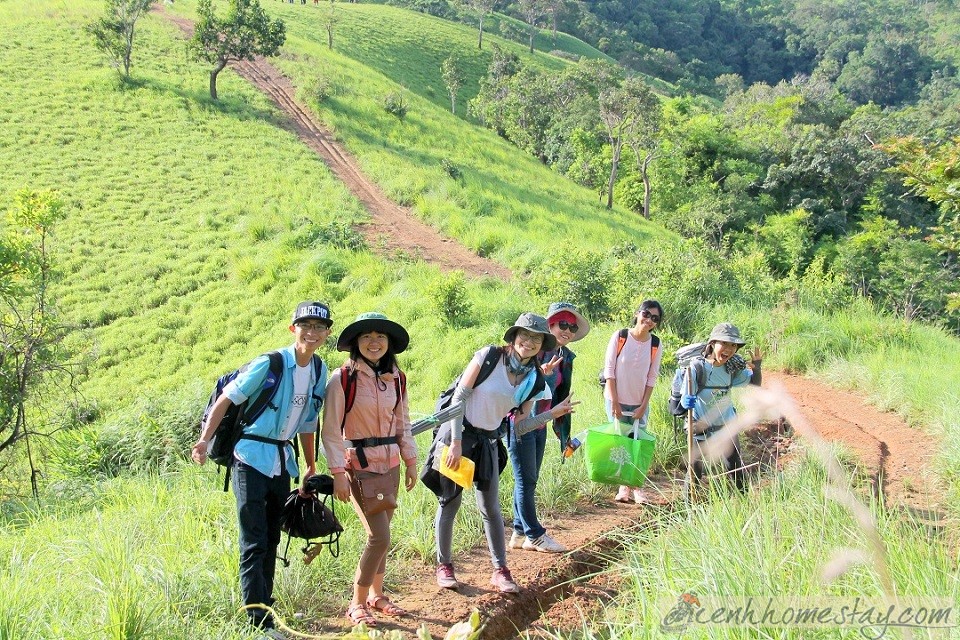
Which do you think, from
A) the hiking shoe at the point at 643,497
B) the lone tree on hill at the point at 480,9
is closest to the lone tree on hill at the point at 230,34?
the hiking shoe at the point at 643,497

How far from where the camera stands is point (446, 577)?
14.1ft

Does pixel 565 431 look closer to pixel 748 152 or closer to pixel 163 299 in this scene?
pixel 163 299

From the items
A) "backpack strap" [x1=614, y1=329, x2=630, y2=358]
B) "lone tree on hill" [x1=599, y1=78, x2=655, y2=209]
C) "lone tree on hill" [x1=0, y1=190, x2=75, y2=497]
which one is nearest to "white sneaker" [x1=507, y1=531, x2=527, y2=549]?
"backpack strap" [x1=614, y1=329, x2=630, y2=358]

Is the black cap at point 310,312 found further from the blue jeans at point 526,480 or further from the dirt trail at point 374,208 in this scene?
the dirt trail at point 374,208

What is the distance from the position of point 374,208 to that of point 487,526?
1915cm

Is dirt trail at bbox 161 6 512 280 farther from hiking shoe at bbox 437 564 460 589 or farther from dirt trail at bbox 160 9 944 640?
hiking shoe at bbox 437 564 460 589

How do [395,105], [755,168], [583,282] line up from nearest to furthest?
[583,282], [395,105], [755,168]

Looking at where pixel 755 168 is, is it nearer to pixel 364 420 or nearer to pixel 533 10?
pixel 364 420

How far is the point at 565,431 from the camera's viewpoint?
5395 millimetres

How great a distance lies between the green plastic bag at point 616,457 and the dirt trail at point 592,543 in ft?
0.97

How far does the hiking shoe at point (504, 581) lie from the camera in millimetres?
4215

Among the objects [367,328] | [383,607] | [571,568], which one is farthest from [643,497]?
[367,328]

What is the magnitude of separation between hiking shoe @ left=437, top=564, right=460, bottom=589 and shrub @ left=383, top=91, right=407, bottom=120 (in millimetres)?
31870

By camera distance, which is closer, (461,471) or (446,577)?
(461,471)
